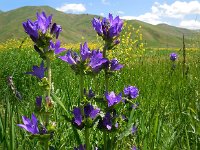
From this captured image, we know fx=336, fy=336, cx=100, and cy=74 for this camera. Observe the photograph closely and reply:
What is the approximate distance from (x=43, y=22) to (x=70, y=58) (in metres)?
0.21

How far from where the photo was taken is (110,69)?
1735mm

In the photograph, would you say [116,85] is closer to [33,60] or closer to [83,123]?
[83,123]

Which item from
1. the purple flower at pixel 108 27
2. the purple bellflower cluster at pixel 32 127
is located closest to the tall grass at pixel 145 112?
the purple bellflower cluster at pixel 32 127

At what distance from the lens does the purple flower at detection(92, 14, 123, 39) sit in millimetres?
1690

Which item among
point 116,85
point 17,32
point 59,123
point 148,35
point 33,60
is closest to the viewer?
point 59,123

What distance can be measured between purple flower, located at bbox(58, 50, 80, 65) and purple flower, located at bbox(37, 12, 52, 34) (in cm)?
15

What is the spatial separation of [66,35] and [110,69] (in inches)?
7541

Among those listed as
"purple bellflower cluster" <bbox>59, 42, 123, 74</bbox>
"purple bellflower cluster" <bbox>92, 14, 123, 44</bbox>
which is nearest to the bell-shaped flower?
"purple bellflower cluster" <bbox>59, 42, 123, 74</bbox>

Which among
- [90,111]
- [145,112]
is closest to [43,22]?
[90,111]

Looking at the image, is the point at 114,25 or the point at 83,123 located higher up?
the point at 114,25

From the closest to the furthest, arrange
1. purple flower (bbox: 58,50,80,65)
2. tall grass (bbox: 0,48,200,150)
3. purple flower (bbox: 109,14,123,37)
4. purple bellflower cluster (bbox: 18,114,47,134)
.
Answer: purple bellflower cluster (bbox: 18,114,47,134), purple flower (bbox: 58,50,80,65), purple flower (bbox: 109,14,123,37), tall grass (bbox: 0,48,200,150)

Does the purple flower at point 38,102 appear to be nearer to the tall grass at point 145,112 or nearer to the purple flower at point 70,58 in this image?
the tall grass at point 145,112

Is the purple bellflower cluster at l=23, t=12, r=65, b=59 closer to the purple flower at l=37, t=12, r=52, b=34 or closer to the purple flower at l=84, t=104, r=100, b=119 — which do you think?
the purple flower at l=37, t=12, r=52, b=34

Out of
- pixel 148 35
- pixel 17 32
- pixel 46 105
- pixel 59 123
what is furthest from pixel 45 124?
pixel 148 35
